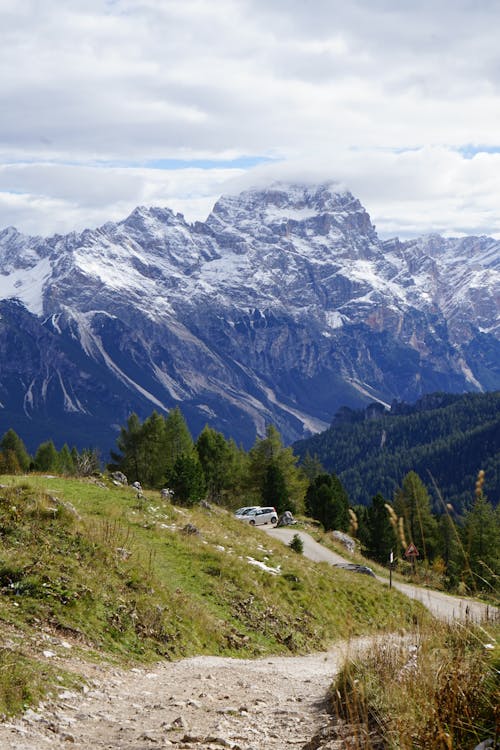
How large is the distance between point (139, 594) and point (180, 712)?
273 inches

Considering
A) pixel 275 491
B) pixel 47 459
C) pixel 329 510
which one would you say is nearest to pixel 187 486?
pixel 275 491

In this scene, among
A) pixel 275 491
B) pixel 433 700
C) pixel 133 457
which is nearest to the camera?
pixel 433 700

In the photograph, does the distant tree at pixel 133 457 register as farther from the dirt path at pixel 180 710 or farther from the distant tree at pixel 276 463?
the dirt path at pixel 180 710

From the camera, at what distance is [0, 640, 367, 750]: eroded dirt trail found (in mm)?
9055

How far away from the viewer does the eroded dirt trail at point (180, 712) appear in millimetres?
9055

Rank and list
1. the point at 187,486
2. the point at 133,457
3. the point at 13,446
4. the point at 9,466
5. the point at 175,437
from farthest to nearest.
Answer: the point at 13,446 < the point at 175,437 < the point at 133,457 < the point at 9,466 < the point at 187,486

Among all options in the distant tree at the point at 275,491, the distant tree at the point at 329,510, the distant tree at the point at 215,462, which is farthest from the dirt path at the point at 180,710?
the distant tree at the point at 215,462

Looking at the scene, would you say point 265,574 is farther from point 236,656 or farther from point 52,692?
point 52,692

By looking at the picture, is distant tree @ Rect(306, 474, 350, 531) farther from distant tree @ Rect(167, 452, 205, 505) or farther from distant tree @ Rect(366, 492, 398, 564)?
distant tree @ Rect(167, 452, 205, 505)

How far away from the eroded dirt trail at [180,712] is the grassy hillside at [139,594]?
0.65 meters

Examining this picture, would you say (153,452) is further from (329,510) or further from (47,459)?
(47,459)

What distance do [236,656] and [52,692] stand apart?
8.07 metres

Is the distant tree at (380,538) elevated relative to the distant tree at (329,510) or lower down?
lower down

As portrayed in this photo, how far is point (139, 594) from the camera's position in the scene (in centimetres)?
1767
